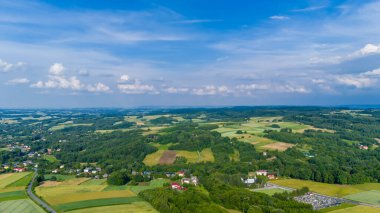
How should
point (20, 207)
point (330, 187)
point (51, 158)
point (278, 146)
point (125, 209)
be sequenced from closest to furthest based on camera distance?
point (125, 209) → point (20, 207) → point (330, 187) → point (278, 146) → point (51, 158)

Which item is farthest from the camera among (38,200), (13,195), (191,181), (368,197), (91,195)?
(191,181)

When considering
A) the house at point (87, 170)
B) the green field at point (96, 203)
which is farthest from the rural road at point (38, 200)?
the house at point (87, 170)

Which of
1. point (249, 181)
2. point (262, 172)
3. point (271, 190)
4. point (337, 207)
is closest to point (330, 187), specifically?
point (271, 190)

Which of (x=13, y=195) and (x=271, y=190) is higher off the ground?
(x=271, y=190)

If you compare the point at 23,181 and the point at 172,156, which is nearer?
the point at 23,181

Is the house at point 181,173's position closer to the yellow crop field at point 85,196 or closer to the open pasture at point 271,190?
the yellow crop field at point 85,196

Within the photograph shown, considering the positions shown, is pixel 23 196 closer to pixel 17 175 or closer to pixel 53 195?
pixel 53 195

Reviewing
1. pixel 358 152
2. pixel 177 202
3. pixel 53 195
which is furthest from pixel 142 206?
pixel 358 152

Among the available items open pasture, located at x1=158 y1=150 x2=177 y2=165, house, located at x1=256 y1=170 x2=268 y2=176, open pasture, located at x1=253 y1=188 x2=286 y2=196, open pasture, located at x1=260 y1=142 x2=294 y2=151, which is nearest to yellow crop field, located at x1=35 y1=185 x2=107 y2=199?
open pasture, located at x1=158 y1=150 x2=177 y2=165

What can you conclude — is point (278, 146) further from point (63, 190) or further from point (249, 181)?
point (63, 190)
